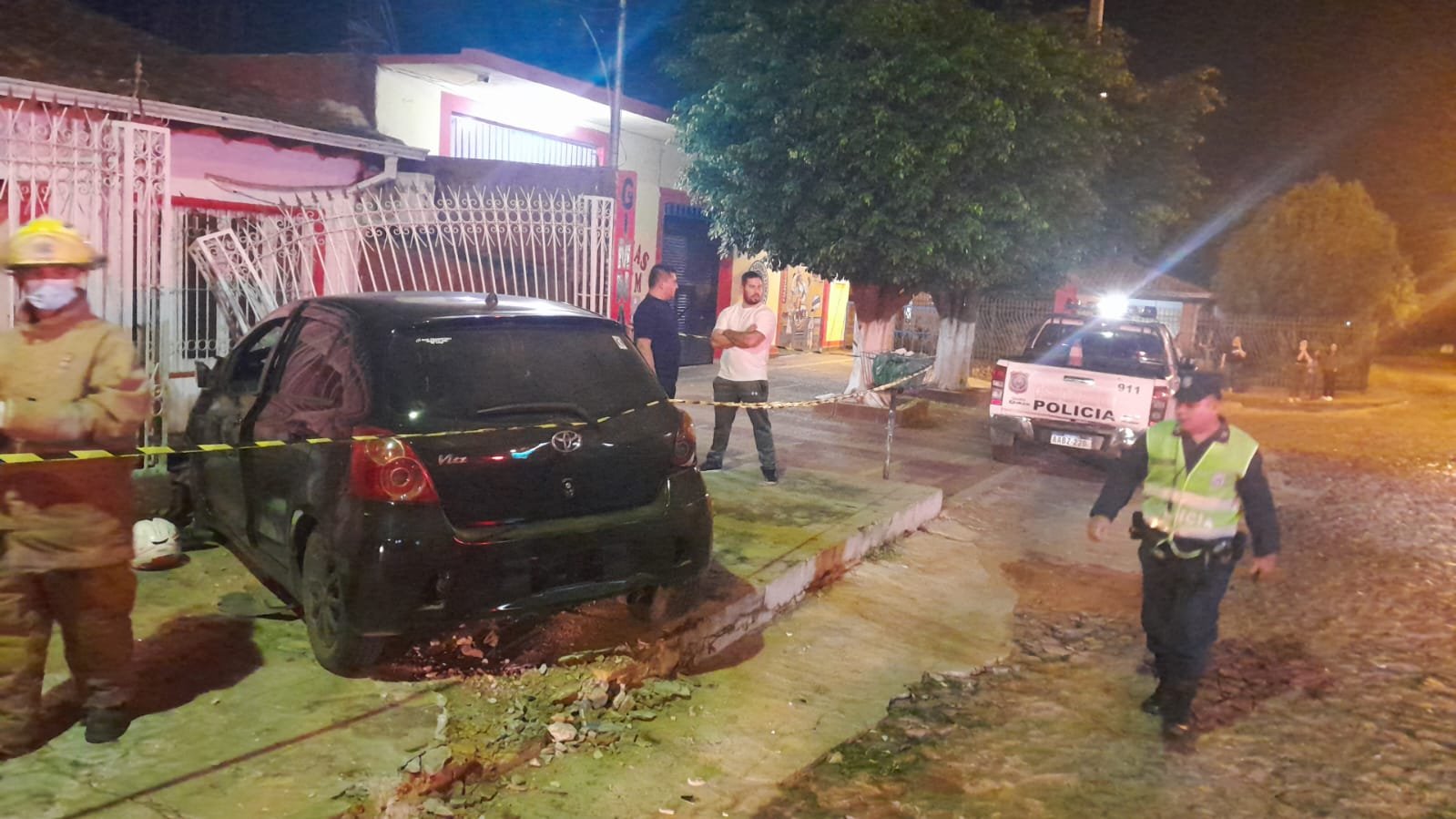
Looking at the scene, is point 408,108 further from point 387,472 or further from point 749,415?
point 387,472

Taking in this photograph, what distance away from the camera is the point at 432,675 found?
446cm

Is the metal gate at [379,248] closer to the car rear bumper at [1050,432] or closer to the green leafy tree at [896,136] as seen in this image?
the green leafy tree at [896,136]

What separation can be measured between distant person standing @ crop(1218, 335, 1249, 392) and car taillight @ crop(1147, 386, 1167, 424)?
11.6 metres

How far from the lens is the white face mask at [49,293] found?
135 inches

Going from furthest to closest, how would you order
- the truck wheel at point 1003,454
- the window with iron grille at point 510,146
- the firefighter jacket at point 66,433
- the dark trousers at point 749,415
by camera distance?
the window with iron grille at point 510,146 → the truck wheel at point 1003,454 → the dark trousers at point 749,415 → the firefighter jacket at point 66,433

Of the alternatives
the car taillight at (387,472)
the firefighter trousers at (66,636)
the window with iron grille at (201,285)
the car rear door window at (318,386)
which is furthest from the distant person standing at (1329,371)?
the firefighter trousers at (66,636)

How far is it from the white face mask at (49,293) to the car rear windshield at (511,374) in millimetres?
1130

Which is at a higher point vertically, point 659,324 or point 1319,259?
point 1319,259

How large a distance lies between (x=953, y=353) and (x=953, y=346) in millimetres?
99

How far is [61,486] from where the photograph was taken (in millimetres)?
3383

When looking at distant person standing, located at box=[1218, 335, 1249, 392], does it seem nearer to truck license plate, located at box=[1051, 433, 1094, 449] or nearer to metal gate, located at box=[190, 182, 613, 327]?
truck license plate, located at box=[1051, 433, 1094, 449]

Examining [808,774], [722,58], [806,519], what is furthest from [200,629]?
[722,58]

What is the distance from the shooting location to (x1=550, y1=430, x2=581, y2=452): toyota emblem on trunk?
14.1 feet

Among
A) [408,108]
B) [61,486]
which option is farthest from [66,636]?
[408,108]
